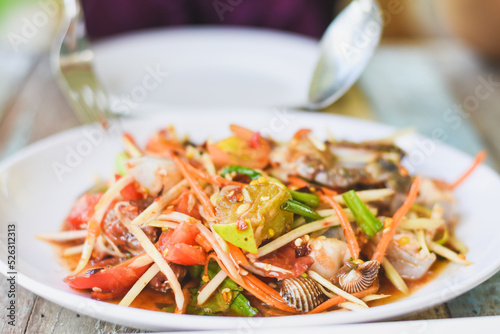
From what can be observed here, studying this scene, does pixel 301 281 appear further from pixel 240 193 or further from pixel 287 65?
pixel 287 65

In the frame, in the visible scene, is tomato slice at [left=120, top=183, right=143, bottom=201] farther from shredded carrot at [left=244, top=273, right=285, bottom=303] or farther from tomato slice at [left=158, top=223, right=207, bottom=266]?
shredded carrot at [left=244, top=273, right=285, bottom=303]

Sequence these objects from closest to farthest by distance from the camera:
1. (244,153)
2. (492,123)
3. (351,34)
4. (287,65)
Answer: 1. (244,153)
2. (351,34)
3. (492,123)
4. (287,65)

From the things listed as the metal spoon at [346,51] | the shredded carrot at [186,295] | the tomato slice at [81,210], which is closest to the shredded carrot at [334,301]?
the shredded carrot at [186,295]

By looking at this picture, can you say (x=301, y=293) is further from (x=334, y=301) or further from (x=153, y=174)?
(x=153, y=174)

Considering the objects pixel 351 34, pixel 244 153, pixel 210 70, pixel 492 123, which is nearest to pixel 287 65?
pixel 210 70

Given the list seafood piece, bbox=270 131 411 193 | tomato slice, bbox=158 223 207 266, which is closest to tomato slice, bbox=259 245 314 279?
tomato slice, bbox=158 223 207 266

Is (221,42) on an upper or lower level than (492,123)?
upper

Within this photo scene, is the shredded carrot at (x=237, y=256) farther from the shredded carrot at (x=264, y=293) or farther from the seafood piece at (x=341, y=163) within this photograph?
the seafood piece at (x=341, y=163)
